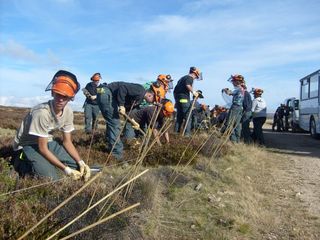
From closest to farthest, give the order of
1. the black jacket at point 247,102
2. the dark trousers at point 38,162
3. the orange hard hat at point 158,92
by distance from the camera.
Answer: the dark trousers at point 38,162, the orange hard hat at point 158,92, the black jacket at point 247,102

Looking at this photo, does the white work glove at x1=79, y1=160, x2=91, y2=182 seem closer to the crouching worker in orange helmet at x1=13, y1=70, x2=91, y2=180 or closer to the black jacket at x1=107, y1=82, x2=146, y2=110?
the crouching worker in orange helmet at x1=13, y1=70, x2=91, y2=180

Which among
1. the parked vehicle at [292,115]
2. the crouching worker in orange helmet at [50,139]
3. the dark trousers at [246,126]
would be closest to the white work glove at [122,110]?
the crouching worker in orange helmet at [50,139]

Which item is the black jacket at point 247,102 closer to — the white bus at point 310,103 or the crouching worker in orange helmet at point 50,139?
the white bus at point 310,103

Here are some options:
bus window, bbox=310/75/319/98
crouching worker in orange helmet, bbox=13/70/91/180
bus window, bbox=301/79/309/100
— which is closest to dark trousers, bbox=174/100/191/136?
crouching worker in orange helmet, bbox=13/70/91/180

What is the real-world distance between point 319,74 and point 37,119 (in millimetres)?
13812

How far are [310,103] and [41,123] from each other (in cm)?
1504

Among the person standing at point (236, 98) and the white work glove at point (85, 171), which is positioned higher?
the person standing at point (236, 98)

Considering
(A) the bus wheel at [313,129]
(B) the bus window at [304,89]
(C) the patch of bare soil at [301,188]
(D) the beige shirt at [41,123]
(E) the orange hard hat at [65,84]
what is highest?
(B) the bus window at [304,89]

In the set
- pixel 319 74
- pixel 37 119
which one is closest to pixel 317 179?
pixel 37 119

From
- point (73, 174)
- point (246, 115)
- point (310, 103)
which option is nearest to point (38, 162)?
point (73, 174)

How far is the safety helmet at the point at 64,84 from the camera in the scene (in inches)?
204

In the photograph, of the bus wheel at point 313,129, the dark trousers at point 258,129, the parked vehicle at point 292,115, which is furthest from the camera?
the parked vehicle at point 292,115

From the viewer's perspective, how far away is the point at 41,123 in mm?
5496

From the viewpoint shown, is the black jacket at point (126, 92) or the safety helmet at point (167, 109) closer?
the black jacket at point (126, 92)
